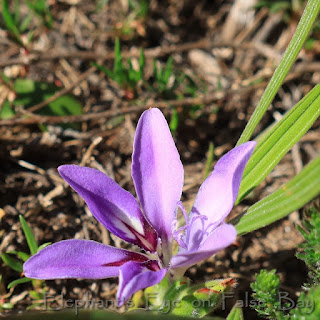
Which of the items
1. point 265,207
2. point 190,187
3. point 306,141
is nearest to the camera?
point 265,207

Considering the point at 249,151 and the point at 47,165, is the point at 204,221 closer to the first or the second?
the point at 249,151

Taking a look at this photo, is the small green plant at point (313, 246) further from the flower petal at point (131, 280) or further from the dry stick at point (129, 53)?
the dry stick at point (129, 53)

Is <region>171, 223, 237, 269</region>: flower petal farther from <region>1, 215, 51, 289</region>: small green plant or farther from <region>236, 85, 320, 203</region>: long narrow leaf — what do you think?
<region>1, 215, 51, 289</region>: small green plant

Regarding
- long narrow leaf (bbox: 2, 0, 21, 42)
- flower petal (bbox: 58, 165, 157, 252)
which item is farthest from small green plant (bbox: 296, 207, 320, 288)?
long narrow leaf (bbox: 2, 0, 21, 42)

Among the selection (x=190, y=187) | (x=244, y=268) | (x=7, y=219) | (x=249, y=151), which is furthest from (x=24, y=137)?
(x=249, y=151)

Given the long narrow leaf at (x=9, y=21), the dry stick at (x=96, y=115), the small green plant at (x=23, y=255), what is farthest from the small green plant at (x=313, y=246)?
the long narrow leaf at (x=9, y=21)
